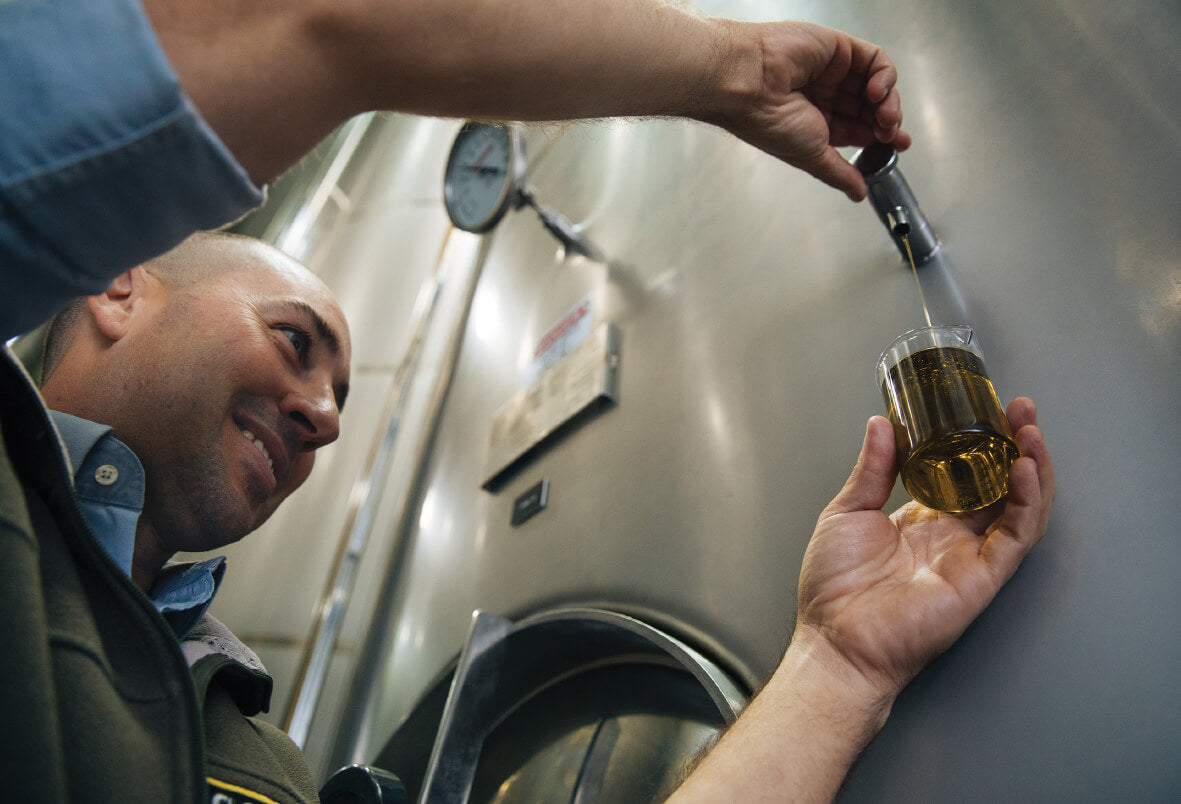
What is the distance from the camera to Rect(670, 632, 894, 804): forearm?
57 cm

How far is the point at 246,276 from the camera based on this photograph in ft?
3.32

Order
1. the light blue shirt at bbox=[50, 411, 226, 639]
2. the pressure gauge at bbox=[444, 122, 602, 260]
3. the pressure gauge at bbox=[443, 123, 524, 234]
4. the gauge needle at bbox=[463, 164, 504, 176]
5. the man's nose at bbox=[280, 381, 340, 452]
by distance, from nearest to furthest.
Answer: the light blue shirt at bbox=[50, 411, 226, 639] < the man's nose at bbox=[280, 381, 340, 452] < the pressure gauge at bbox=[444, 122, 602, 260] < the pressure gauge at bbox=[443, 123, 524, 234] < the gauge needle at bbox=[463, 164, 504, 176]

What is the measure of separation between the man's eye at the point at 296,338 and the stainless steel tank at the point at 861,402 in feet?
1.47

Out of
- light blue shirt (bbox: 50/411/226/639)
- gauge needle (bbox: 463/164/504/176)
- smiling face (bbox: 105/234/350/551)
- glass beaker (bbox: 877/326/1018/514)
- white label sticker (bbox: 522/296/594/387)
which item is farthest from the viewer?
gauge needle (bbox: 463/164/504/176)

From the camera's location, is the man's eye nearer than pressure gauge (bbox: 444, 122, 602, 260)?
Yes

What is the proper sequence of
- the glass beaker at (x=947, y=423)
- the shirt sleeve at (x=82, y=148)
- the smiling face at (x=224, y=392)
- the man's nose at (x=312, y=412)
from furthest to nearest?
1. the man's nose at (x=312, y=412)
2. the smiling face at (x=224, y=392)
3. the glass beaker at (x=947, y=423)
4. the shirt sleeve at (x=82, y=148)

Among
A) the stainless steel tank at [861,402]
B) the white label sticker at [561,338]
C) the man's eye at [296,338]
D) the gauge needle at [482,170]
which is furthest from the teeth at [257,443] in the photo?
the gauge needle at [482,170]

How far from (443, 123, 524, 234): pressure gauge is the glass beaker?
4.16ft

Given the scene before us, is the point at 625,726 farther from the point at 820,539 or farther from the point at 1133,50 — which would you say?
the point at 1133,50

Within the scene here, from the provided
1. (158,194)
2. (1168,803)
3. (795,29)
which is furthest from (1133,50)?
(158,194)

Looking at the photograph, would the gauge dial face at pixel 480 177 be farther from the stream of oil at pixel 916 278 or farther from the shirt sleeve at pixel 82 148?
the shirt sleeve at pixel 82 148

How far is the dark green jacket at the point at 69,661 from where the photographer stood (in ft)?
1.16

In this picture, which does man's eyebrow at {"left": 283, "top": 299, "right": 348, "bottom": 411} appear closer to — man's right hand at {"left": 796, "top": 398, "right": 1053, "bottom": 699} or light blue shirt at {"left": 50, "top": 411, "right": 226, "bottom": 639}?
light blue shirt at {"left": 50, "top": 411, "right": 226, "bottom": 639}

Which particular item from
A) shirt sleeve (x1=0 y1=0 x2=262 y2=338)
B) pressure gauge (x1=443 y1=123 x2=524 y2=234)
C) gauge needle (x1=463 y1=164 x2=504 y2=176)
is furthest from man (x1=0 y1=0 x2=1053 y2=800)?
gauge needle (x1=463 y1=164 x2=504 y2=176)
